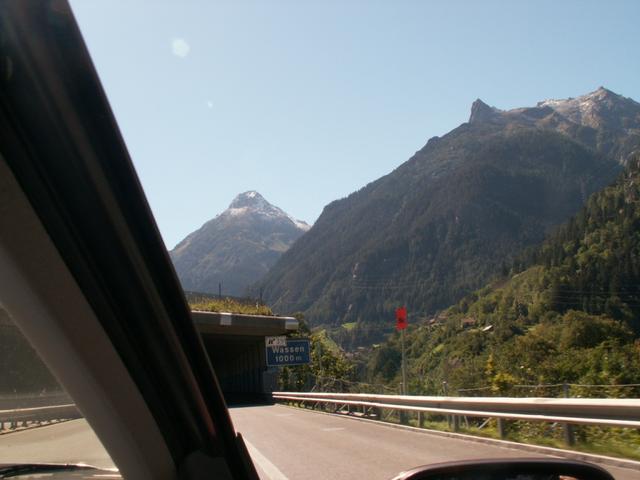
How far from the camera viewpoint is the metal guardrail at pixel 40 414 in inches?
96.7

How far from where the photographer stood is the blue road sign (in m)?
37.9

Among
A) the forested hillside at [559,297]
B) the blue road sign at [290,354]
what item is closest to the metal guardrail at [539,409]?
the blue road sign at [290,354]

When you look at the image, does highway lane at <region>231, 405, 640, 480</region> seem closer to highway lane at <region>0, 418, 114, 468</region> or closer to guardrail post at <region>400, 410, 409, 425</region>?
guardrail post at <region>400, 410, 409, 425</region>

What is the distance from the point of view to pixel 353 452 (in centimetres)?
1116

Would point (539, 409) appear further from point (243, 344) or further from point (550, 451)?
point (243, 344)

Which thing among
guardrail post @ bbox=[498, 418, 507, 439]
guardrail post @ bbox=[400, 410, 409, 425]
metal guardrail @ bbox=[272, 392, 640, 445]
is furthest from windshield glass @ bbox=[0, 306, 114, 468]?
guardrail post @ bbox=[400, 410, 409, 425]

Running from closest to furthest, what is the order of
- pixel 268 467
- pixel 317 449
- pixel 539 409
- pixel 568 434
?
pixel 268 467 < pixel 568 434 < pixel 539 409 < pixel 317 449

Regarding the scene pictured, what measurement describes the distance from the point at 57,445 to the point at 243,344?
4574 centimetres

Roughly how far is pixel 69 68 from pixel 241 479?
1768 millimetres

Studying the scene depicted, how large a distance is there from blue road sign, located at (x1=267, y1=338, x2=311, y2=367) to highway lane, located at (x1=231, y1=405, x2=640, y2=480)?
70.6 ft

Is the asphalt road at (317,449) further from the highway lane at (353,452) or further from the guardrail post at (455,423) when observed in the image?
the guardrail post at (455,423)

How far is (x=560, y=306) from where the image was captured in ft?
415

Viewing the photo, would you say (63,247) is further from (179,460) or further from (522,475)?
(522,475)

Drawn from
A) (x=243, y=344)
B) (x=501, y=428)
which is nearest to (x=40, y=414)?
(x=501, y=428)
